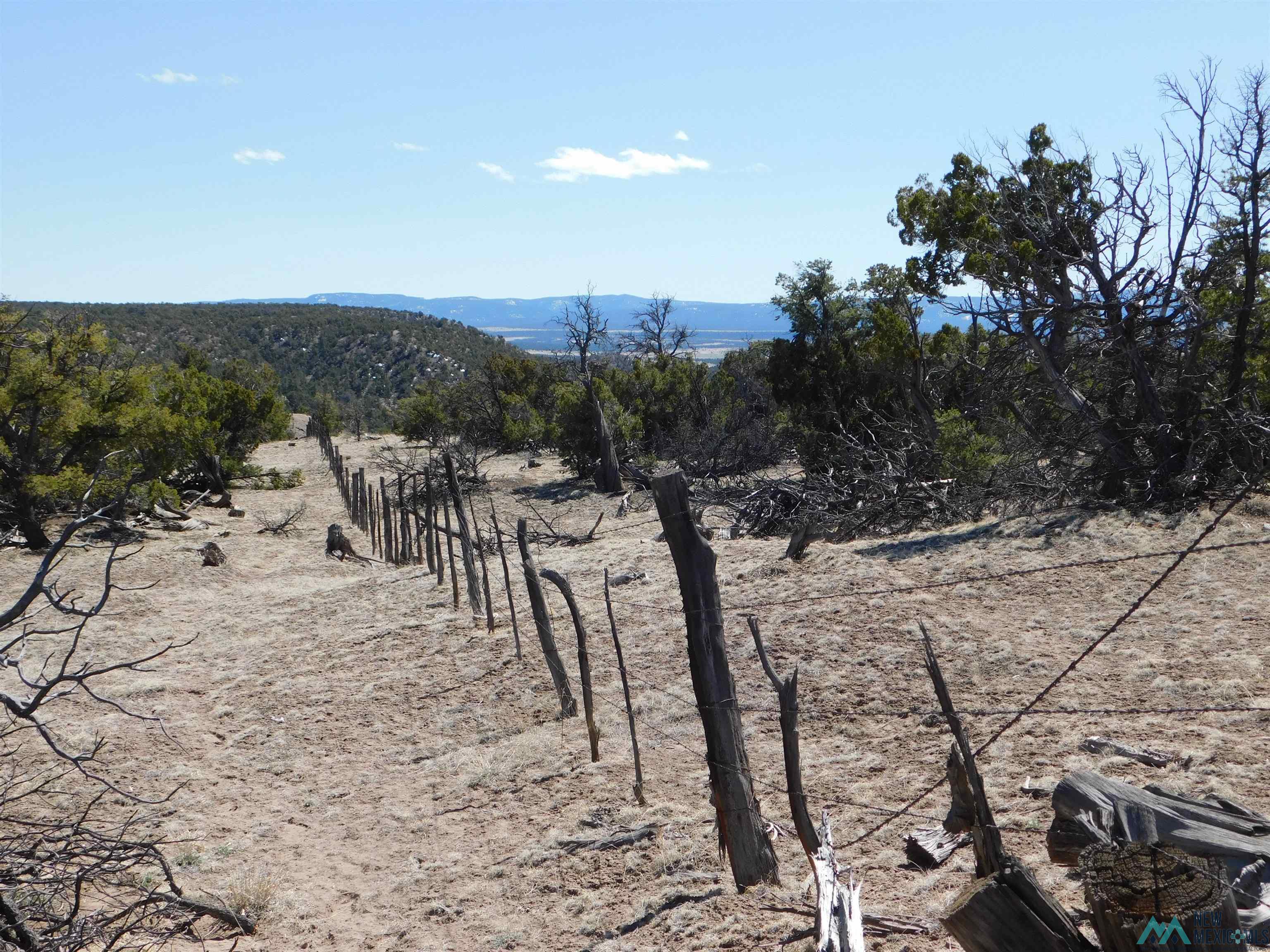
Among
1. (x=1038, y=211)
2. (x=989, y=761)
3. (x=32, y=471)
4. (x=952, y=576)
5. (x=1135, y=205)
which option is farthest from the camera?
(x=32, y=471)

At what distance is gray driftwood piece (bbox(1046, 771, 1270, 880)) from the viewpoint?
360cm

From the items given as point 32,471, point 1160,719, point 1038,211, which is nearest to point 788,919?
point 1160,719

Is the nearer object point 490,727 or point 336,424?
point 490,727

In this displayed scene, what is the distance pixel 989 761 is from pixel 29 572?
17063 millimetres

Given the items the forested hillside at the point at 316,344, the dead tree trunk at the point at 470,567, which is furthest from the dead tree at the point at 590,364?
the forested hillside at the point at 316,344

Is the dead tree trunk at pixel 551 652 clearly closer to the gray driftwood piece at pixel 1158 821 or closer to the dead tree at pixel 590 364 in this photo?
the gray driftwood piece at pixel 1158 821

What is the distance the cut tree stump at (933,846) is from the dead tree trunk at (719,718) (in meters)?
0.74

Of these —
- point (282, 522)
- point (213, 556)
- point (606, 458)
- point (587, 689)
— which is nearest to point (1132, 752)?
point (587, 689)

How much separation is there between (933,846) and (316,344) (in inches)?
3364

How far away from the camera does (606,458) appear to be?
81.0ft

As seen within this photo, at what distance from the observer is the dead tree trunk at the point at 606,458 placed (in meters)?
24.5

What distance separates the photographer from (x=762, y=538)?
45.9ft

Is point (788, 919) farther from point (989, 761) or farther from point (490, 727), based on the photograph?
point (490, 727)

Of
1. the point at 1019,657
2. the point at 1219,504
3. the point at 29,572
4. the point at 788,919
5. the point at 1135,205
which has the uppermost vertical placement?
the point at 1135,205
